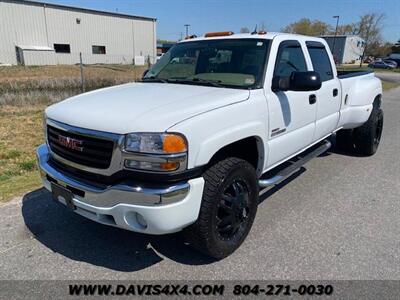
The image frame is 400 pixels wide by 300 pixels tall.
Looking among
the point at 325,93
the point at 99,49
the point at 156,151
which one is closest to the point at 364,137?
the point at 325,93

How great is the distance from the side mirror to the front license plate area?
2138 mm

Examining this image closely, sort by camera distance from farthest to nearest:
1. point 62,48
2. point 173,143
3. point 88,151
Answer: point 62,48 → point 88,151 → point 173,143

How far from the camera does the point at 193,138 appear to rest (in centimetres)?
244

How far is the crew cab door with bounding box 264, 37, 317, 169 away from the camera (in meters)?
3.39

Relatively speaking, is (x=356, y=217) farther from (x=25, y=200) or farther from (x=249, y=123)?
(x=25, y=200)

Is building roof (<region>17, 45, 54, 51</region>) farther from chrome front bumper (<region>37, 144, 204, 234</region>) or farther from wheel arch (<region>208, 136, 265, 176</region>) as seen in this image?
chrome front bumper (<region>37, 144, 204, 234</region>)

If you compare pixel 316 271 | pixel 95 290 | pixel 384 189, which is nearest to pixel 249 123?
pixel 316 271

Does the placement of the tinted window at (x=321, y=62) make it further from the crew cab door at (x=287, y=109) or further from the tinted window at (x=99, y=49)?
the tinted window at (x=99, y=49)

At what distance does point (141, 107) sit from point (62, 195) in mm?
1001

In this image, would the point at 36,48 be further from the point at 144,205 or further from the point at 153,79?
the point at 144,205

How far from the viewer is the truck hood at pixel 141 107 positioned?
244 centimetres

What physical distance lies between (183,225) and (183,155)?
53 cm

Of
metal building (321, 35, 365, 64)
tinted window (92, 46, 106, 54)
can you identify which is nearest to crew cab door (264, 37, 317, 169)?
tinted window (92, 46, 106, 54)

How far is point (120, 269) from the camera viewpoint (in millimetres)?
2844
